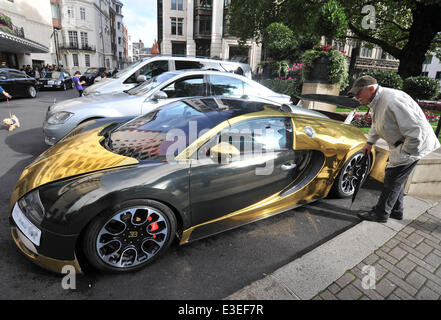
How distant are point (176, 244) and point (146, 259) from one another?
0.39 m

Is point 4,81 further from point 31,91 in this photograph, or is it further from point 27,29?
point 27,29

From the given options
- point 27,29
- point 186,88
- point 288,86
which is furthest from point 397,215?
point 27,29

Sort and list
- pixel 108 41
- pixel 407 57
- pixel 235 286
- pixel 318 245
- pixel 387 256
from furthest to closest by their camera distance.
→ 1. pixel 108 41
2. pixel 407 57
3. pixel 318 245
4. pixel 387 256
5. pixel 235 286

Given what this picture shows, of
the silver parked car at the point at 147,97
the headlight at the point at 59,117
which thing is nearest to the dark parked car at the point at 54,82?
the silver parked car at the point at 147,97

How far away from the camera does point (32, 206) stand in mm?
1965

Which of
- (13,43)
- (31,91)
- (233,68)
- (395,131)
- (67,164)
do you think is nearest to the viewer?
(67,164)

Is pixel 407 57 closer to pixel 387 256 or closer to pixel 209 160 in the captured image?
pixel 387 256

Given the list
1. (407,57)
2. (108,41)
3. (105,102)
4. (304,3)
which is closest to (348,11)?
(304,3)

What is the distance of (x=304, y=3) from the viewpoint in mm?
11391

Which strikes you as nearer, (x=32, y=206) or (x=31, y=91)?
(x=32, y=206)

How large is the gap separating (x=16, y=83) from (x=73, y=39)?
38.7 meters

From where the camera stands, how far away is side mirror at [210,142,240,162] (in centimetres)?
235

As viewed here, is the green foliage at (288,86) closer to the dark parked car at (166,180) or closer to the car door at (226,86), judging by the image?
the car door at (226,86)

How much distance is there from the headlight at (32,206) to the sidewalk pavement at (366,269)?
154 cm
